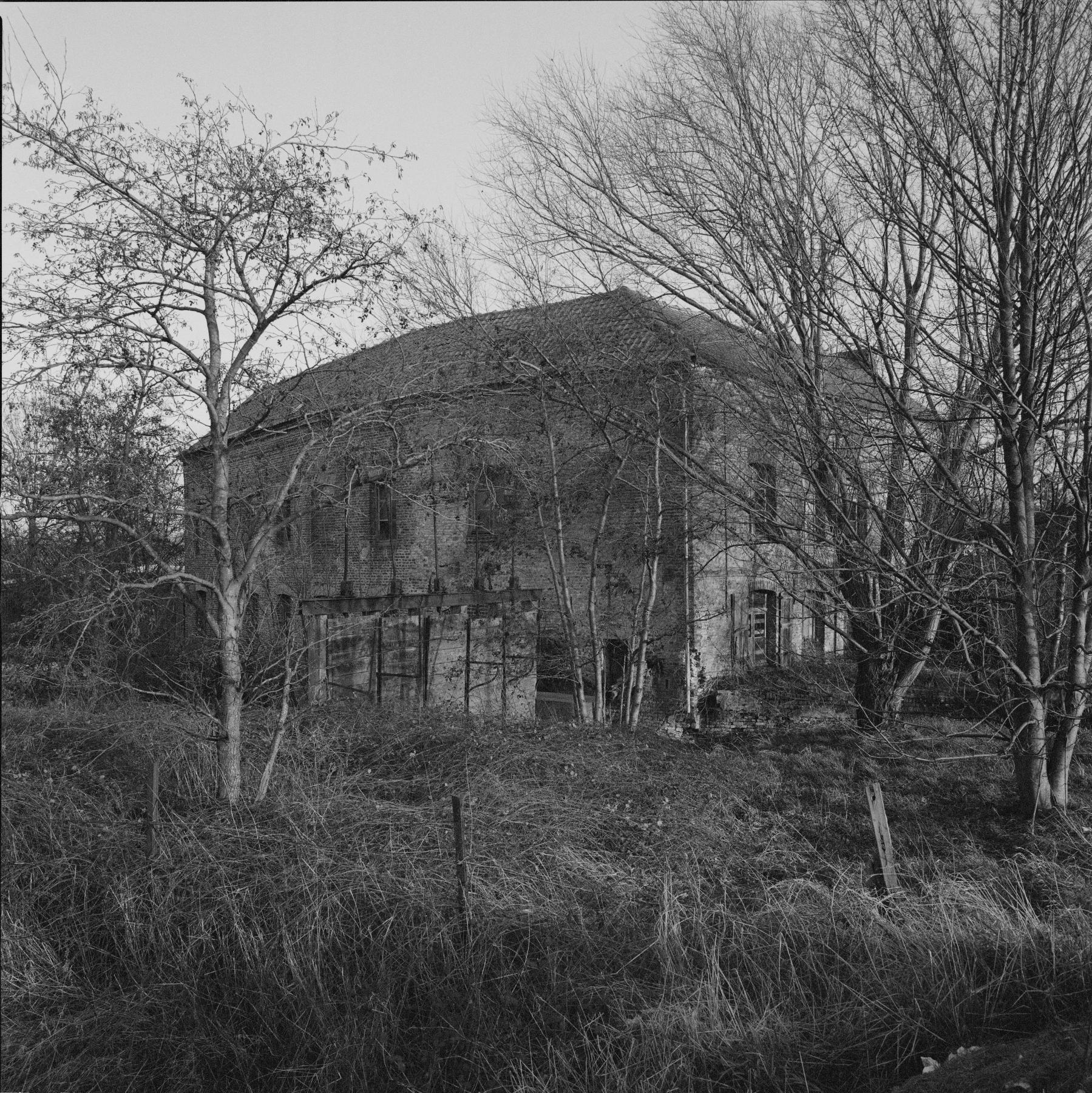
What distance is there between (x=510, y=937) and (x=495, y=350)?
712 centimetres

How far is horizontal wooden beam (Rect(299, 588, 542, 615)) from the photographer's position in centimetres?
1309

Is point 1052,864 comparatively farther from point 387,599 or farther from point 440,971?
point 387,599

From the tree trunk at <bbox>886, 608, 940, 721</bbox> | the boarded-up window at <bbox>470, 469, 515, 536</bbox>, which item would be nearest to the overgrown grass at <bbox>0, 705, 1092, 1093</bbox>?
the tree trunk at <bbox>886, 608, 940, 721</bbox>

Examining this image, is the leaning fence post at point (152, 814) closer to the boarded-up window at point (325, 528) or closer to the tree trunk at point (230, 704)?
the tree trunk at point (230, 704)

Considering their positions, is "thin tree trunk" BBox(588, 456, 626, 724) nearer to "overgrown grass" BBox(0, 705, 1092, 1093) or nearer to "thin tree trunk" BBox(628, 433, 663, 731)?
"thin tree trunk" BBox(628, 433, 663, 731)

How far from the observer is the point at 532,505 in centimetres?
1427

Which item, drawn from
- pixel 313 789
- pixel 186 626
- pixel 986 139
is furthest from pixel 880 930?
pixel 186 626

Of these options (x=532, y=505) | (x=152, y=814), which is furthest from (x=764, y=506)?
(x=532, y=505)

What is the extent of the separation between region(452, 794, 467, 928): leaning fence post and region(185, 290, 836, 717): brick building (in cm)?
249

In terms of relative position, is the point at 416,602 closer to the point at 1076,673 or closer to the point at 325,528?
the point at 325,528

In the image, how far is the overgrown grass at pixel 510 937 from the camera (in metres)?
4.45

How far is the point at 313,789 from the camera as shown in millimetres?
7047

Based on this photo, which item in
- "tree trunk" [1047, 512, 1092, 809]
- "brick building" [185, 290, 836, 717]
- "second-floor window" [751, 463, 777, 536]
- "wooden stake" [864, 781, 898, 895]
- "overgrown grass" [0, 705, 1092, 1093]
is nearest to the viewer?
"overgrown grass" [0, 705, 1092, 1093]

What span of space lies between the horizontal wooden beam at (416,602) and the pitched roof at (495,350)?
124 inches
